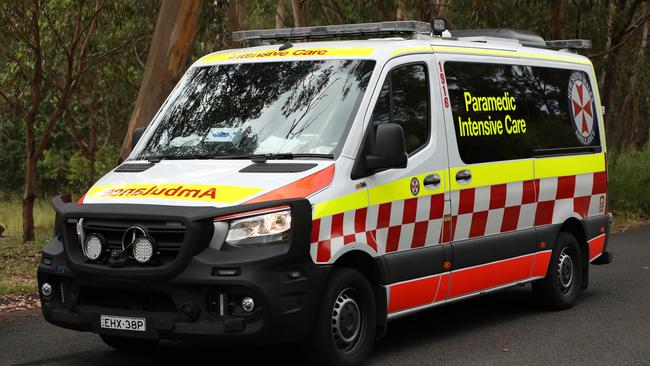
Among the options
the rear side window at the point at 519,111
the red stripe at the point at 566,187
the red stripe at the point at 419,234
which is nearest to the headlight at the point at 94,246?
the red stripe at the point at 419,234

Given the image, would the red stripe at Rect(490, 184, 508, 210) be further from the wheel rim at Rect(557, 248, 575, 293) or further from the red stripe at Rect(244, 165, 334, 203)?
the red stripe at Rect(244, 165, 334, 203)

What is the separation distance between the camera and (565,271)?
995 centimetres

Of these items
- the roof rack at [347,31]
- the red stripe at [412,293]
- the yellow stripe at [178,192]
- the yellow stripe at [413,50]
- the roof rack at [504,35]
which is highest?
the roof rack at [347,31]

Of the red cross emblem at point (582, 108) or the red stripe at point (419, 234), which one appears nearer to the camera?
the red stripe at point (419, 234)

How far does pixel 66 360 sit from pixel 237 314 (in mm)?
1655

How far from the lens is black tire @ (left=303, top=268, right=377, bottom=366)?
6.89m

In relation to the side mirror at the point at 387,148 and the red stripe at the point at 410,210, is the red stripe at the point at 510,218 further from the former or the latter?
the side mirror at the point at 387,148

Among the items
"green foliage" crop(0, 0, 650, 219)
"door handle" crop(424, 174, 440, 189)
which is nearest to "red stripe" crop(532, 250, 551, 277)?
"door handle" crop(424, 174, 440, 189)

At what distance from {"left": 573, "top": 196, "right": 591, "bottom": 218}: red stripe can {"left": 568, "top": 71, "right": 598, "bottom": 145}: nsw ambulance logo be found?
0.52 m

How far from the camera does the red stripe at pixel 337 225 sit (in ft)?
22.8

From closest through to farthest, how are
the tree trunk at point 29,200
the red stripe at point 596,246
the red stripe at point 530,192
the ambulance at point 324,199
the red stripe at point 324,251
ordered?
the ambulance at point 324,199
the red stripe at point 324,251
the red stripe at point 530,192
the red stripe at point 596,246
the tree trunk at point 29,200

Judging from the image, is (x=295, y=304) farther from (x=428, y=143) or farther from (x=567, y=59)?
(x=567, y=59)

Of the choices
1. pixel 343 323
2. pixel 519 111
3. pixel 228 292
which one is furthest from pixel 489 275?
pixel 228 292

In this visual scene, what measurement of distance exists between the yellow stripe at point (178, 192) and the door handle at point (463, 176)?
1999 mm
